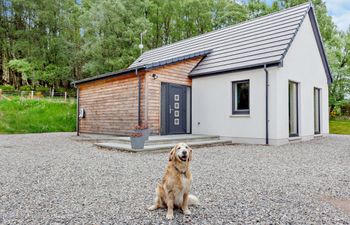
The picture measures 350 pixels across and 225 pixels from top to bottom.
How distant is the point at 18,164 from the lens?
5.64 metres

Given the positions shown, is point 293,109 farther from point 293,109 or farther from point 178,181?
point 178,181

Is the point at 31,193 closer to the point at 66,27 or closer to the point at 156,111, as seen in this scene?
the point at 156,111

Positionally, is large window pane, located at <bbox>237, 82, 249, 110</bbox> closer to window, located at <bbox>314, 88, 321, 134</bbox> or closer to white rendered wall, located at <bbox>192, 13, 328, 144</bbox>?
white rendered wall, located at <bbox>192, 13, 328, 144</bbox>

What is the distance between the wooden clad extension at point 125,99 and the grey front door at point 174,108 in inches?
10.6

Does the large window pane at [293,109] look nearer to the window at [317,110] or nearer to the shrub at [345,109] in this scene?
the window at [317,110]

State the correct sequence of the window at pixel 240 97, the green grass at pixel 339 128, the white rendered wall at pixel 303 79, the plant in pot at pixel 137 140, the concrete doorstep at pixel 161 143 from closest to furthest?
the plant in pot at pixel 137 140 < the concrete doorstep at pixel 161 143 < the white rendered wall at pixel 303 79 < the window at pixel 240 97 < the green grass at pixel 339 128

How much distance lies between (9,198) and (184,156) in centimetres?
240

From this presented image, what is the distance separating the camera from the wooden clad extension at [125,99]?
942cm

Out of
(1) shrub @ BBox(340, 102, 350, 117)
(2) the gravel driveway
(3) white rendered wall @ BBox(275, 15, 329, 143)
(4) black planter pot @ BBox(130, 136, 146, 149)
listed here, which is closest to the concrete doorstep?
(4) black planter pot @ BBox(130, 136, 146, 149)

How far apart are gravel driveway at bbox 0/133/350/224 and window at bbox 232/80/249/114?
11.2 feet

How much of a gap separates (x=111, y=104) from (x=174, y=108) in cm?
277

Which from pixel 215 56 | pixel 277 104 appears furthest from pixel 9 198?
pixel 215 56

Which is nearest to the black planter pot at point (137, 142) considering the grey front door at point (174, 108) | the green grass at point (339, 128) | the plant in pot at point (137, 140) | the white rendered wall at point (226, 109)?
the plant in pot at point (137, 140)

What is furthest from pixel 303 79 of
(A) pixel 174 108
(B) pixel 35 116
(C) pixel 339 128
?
(B) pixel 35 116
